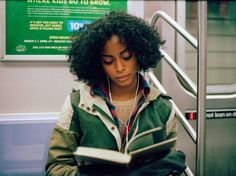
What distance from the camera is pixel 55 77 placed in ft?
8.31

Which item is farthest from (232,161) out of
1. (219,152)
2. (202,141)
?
(202,141)

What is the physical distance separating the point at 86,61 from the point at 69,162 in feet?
1.69

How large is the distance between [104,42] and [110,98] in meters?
0.29

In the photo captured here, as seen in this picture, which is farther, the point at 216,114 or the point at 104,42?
the point at 216,114

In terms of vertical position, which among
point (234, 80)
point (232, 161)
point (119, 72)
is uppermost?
point (119, 72)

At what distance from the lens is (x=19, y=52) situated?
2.47 meters

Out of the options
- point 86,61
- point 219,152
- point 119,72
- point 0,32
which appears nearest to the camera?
point 119,72

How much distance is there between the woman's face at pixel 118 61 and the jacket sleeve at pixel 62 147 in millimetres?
290

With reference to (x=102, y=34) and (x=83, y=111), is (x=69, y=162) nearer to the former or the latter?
(x=83, y=111)

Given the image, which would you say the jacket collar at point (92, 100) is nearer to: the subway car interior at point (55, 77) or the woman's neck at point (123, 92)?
the woman's neck at point (123, 92)

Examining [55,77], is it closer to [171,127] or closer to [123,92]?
[123,92]

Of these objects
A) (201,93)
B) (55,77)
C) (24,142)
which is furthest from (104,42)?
(24,142)

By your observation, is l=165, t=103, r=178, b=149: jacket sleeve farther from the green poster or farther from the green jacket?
the green poster

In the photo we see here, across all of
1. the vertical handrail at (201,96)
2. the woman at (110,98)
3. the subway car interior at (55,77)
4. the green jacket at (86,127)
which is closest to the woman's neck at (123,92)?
the woman at (110,98)
